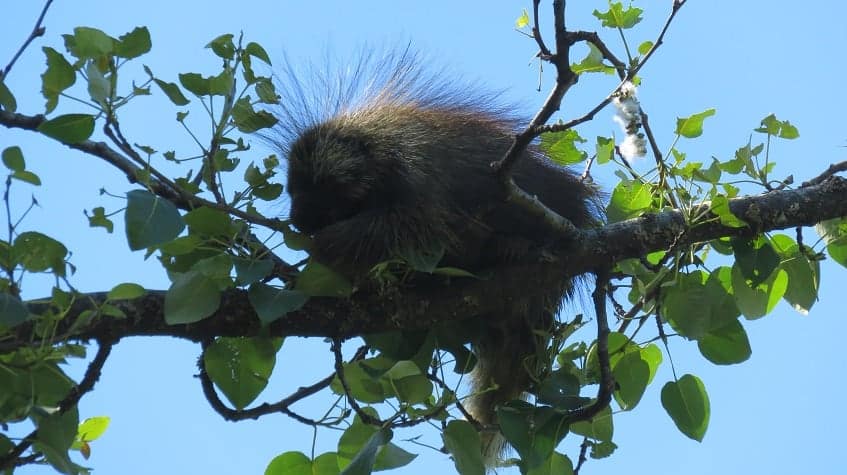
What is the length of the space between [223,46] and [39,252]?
2.07ft

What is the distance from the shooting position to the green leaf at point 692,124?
8.84ft

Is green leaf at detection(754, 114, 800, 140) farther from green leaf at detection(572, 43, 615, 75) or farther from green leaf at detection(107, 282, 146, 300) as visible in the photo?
green leaf at detection(107, 282, 146, 300)

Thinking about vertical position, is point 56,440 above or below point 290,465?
below

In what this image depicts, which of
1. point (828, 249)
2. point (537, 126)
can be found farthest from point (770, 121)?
point (537, 126)

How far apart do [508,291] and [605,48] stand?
69cm

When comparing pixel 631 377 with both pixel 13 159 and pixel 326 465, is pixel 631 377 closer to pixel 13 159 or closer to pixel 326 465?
pixel 326 465

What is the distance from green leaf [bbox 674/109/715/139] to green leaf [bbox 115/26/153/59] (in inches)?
54.8

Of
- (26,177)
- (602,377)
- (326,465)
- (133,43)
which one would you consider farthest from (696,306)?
(26,177)

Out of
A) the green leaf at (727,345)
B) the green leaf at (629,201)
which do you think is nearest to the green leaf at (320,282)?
the green leaf at (629,201)

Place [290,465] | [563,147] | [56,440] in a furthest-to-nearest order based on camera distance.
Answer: [563,147] < [290,465] < [56,440]

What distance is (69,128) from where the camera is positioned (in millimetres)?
2033

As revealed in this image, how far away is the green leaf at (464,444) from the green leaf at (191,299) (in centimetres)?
63

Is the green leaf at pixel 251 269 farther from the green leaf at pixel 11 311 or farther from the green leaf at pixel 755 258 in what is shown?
the green leaf at pixel 755 258

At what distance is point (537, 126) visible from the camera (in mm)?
2168
